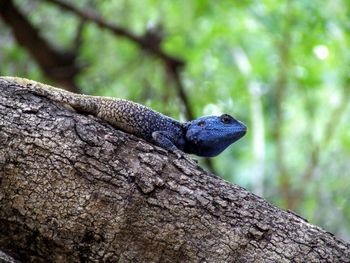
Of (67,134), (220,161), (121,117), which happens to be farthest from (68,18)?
(67,134)

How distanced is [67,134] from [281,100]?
209 inches

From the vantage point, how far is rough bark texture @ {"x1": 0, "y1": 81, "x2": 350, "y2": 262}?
3225 millimetres

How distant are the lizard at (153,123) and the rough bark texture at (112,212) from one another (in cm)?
38

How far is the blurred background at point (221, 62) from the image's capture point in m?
8.07

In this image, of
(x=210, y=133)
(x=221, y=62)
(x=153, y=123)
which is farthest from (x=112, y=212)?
(x=221, y=62)

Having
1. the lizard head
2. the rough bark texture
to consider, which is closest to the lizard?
the lizard head

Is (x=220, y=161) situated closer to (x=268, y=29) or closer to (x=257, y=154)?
(x=257, y=154)

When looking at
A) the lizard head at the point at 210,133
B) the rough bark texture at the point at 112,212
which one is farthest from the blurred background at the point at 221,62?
the rough bark texture at the point at 112,212

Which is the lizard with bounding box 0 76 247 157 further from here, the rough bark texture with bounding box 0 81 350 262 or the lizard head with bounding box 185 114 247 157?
the rough bark texture with bounding box 0 81 350 262

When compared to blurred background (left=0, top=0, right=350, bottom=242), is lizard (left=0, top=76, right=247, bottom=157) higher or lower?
lower

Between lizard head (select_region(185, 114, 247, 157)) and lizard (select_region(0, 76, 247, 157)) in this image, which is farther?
lizard head (select_region(185, 114, 247, 157))

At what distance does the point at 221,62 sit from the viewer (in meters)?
9.77

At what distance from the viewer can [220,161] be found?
11.6 meters

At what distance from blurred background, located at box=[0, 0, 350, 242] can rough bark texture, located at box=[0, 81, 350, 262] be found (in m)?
4.64
